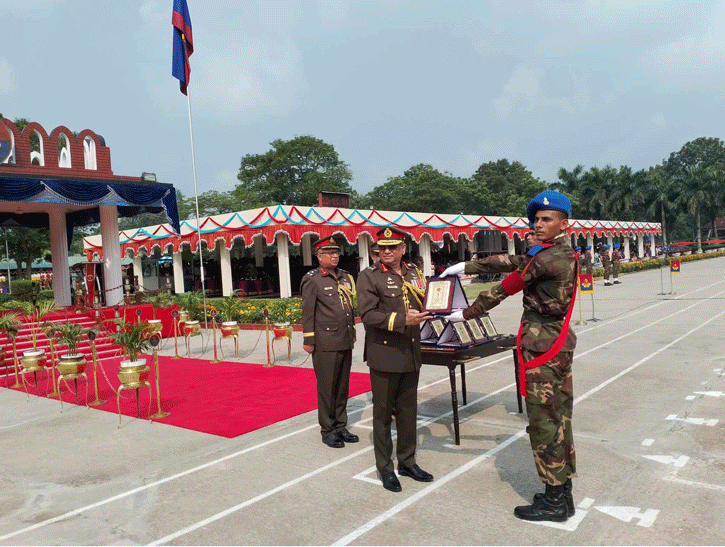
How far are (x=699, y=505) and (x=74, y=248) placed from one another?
196 feet

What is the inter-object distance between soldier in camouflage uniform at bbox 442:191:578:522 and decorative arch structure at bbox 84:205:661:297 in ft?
45.8

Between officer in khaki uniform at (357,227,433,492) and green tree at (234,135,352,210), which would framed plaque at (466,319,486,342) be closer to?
officer in khaki uniform at (357,227,433,492)

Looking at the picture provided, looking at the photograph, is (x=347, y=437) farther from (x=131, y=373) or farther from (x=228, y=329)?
(x=228, y=329)

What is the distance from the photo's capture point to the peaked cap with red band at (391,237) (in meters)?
4.11

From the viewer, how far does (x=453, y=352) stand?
488 centimetres

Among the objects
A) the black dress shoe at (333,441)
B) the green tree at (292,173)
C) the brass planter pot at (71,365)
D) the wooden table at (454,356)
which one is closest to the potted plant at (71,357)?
the brass planter pot at (71,365)

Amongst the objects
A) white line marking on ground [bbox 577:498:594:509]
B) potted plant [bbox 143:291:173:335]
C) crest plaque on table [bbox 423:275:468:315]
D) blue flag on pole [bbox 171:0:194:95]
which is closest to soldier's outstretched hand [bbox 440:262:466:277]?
crest plaque on table [bbox 423:275:468:315]

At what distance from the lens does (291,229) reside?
2045cm

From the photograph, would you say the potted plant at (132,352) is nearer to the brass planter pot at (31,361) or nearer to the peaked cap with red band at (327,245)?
the brass planter pot at (31,361)

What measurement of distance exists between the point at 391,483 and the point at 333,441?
122 centimetres

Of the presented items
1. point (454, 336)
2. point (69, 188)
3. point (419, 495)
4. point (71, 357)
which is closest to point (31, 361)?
point (71, 357)

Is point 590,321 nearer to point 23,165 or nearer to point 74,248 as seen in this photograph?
point 23,165

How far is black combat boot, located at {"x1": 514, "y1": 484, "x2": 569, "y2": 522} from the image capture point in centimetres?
340

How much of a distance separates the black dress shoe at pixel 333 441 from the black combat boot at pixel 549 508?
6.56 feet
